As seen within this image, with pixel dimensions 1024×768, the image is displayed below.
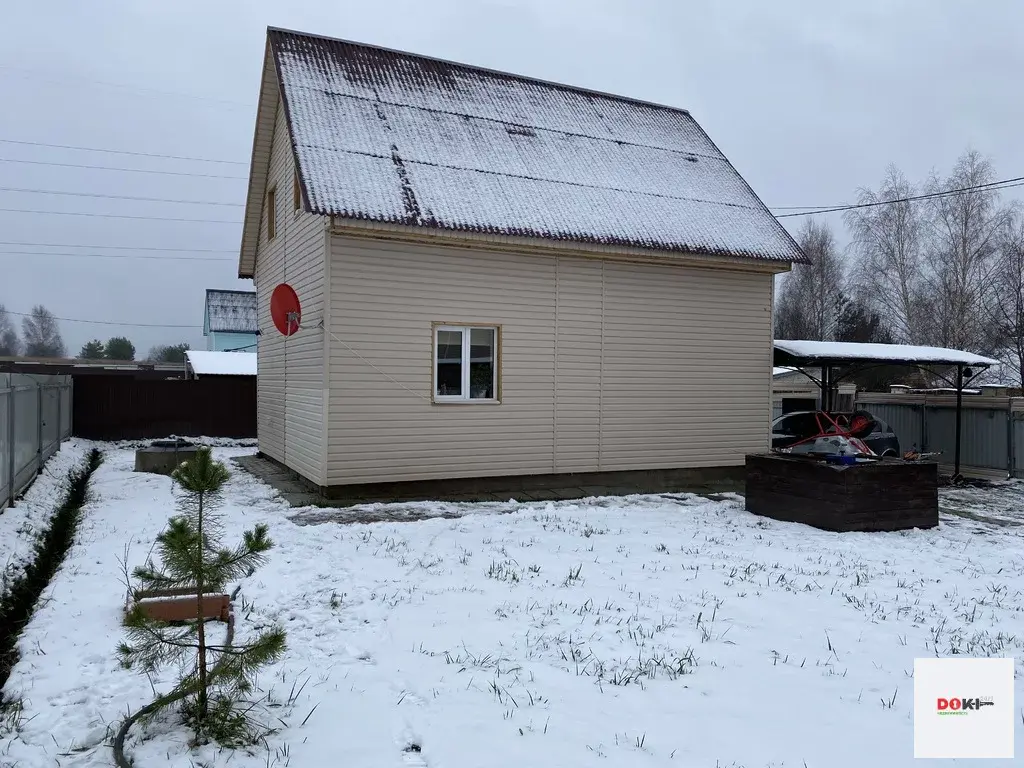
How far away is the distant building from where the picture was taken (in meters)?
41.3

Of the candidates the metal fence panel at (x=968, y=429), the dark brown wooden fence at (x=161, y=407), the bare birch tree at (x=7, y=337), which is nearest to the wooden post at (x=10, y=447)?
the dark brown wooden fence at (x=161, y=407)

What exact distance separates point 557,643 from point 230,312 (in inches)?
1609

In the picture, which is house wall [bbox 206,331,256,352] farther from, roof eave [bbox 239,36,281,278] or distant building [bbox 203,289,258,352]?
roof eave [bbox 239,36,281,278]

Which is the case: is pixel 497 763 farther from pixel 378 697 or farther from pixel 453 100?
pixel 453 100

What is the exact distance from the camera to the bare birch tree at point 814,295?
4306cm

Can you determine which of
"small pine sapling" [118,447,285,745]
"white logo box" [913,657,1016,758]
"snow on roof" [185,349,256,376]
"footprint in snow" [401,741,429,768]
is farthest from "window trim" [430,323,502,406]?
"snow on roof" [185,349,256,376]

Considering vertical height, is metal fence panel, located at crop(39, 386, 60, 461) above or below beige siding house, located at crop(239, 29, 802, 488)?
below

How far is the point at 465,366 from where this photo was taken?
426 inches

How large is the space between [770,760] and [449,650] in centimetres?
206

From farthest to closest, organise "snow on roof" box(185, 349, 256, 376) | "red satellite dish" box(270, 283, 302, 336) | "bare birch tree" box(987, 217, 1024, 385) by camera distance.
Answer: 1. "bare birch tree" box(987, 217, 1024, 385)
2. "snow on roof" box(185, 349, 256, 376)
3. "red satellite dish" box(270, 283, 302, 336)

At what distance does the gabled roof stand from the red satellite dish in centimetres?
167

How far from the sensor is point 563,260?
37.0 ft

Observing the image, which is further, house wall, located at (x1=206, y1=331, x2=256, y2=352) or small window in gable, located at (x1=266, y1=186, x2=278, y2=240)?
house wall, located at (x1=206, y1=331, x2=256, y2=352)

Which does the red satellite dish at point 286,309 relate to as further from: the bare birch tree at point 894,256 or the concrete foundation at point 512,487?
the bare birch tree at point 894,256
